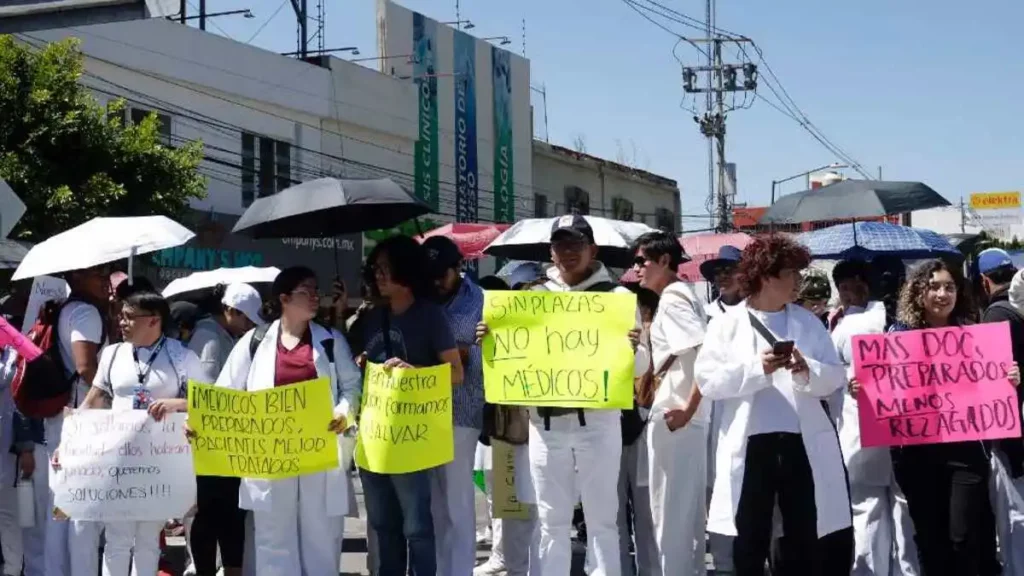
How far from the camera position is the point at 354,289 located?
97.3 feet

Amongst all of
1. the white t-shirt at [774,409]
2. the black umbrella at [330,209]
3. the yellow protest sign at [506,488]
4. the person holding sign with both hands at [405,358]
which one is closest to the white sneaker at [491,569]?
the yellow protest sign at [506,488]

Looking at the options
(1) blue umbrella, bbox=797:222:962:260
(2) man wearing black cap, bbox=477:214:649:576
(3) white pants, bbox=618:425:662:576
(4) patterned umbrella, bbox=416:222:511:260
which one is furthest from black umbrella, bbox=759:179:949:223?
(4) patterned umbrella, bbox=416:222:511:260

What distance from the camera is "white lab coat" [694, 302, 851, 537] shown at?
5.77 m

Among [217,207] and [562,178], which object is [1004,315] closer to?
[217,207]

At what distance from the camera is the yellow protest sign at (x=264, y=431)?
662 centimetres

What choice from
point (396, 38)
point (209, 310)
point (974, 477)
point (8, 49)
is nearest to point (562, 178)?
point (396, 38)

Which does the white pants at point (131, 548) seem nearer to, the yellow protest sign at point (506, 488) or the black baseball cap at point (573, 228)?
the yellow protest sign at point (506, 488)

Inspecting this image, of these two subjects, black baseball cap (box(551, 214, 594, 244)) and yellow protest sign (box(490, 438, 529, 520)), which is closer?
black baseball cap (box(551, 214, 594, 244))

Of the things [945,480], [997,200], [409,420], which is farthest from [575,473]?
[997,200]

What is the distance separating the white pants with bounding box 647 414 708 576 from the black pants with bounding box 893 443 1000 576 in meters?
1.11

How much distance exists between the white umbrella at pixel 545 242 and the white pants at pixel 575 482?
2600mm

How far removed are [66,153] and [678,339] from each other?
1145cm

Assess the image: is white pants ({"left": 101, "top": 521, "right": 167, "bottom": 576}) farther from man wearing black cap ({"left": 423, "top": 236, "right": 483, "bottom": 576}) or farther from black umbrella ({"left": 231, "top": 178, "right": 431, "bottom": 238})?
black umbrella ({"left": 231, "top": 178, "right": 431, "bottom": 238})

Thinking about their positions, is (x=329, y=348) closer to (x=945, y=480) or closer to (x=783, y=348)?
(x=783, y=348)
